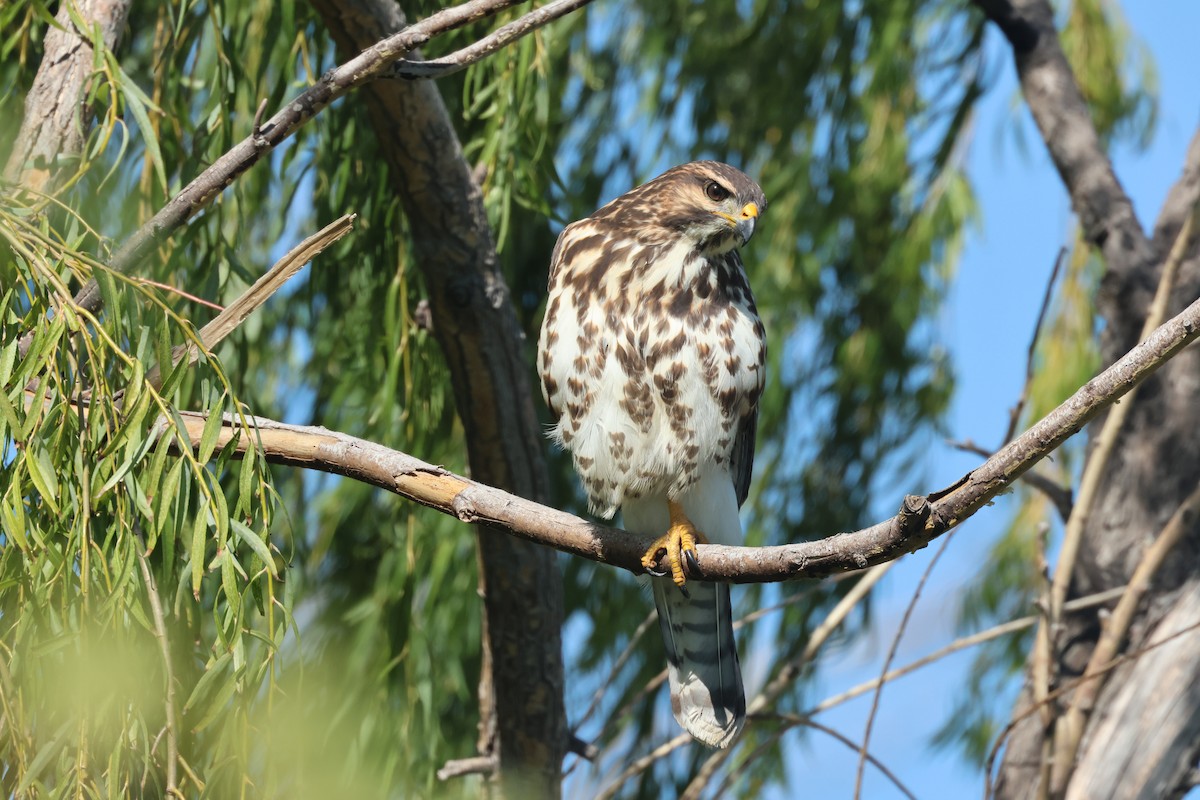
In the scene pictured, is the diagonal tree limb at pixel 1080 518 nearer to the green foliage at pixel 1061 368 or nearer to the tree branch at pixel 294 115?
the green foliage at pixel 1061 368

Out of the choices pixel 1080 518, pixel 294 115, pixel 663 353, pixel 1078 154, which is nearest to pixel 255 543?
pixel 294 115

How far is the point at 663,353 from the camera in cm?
293

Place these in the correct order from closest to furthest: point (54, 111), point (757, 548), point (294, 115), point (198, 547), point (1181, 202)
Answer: point (198, 547)
point (757, 548)
point (294, 115)
point (54, 111)
point (1181, 202)

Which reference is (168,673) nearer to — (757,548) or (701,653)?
(757,548)

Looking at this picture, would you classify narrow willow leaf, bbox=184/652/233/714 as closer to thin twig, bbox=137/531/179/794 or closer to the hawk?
thin twig, bbox=137/531/179/794

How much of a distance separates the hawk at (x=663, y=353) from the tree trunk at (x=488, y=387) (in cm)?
15

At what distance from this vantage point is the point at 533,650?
337 cm

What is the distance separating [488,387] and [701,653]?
0.86 metres

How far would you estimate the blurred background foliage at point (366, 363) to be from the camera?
1.88 metres

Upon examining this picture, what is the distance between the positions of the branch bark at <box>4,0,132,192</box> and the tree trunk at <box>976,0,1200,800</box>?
2706 millimetres

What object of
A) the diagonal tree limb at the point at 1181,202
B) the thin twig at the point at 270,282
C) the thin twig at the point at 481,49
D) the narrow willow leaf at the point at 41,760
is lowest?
the narrow willow leaf at the point at 41,760

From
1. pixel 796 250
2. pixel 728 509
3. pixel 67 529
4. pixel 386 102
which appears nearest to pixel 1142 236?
pixel 796 250

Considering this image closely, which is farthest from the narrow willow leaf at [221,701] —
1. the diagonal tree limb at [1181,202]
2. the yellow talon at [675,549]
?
the diagonal tree limb at [1181,202]

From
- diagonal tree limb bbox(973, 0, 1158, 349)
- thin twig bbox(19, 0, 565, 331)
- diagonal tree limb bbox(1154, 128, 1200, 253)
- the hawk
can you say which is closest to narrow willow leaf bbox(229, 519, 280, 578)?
thin twig bbox(19, 0, 565, 331)
